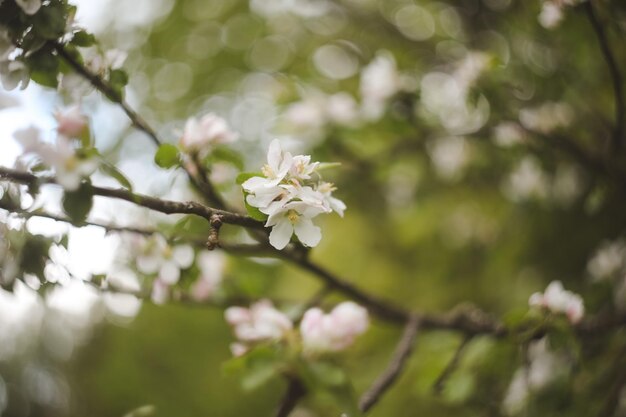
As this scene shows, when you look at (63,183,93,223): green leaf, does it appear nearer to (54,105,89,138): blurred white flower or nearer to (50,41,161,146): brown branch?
(54,105,89,138): blurred white flower

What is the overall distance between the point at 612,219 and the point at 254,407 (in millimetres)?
3003

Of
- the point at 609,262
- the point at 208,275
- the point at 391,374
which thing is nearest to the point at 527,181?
the point at 609,262

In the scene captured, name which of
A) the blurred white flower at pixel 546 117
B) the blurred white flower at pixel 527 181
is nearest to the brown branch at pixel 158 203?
the blurred white flower at pixel 546 117

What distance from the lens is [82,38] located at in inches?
44.4

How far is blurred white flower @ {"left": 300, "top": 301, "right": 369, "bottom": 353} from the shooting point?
130 centimetres

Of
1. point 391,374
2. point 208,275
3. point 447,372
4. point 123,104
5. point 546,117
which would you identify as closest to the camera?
point 123,104

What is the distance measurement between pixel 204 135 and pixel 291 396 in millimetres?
645

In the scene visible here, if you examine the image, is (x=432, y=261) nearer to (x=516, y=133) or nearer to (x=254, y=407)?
(x=516, y=133)

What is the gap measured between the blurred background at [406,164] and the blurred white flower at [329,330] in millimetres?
137

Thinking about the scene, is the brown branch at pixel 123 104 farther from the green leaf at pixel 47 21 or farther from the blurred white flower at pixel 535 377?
the blurred white flower at pixel 535 377

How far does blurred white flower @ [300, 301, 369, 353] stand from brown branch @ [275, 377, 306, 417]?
94 millimetres

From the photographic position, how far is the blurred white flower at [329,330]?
1304 millimetres

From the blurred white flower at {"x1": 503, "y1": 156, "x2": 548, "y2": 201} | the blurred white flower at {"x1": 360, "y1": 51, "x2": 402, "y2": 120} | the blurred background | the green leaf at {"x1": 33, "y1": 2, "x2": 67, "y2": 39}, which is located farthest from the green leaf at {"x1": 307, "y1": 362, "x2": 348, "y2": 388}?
the blurred white flower at {"x1": 503, "y1": 156, "x2": 548, "y2": 201}

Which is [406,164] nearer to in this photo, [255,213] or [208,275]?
[208,275]
